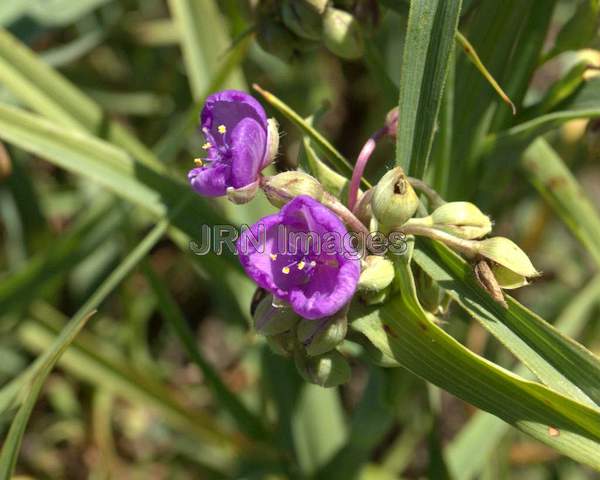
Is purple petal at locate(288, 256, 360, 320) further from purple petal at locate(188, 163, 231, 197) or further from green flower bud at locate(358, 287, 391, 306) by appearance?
purple petal at locate(188, 163, 231, 197)

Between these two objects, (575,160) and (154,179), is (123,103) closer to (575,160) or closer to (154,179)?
(154,179)

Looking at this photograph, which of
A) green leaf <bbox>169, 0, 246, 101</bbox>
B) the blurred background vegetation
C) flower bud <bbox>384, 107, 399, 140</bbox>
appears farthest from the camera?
green leaf <bbox>169, 0, 246, 101</bbox>

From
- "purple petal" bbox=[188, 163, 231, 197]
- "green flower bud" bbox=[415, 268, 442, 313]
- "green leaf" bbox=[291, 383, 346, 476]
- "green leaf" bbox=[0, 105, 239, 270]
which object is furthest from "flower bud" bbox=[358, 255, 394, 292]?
"green leaf" bbox=[291, 383, 346, 476]

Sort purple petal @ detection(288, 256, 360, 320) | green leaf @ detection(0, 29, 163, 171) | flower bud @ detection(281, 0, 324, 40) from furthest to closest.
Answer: green leaf @ detection(0, 29, 163, 171)
flower bud @ detection(281, 0, 324, 40)
purple petal @ detection(288, 256, 360, 320)

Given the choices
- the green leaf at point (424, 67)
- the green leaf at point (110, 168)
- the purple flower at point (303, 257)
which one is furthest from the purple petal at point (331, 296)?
the green leaf at point (110, 168)

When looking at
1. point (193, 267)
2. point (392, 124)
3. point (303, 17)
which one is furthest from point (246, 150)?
point (193, 267)

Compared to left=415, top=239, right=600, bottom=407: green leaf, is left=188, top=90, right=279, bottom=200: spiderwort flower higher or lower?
higher

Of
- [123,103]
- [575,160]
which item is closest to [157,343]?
[123,103]
